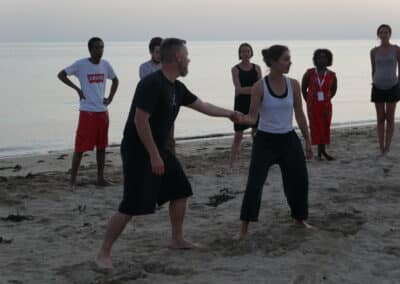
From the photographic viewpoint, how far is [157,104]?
17.1ft

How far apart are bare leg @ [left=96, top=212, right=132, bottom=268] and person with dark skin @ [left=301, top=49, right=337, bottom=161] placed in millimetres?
5589

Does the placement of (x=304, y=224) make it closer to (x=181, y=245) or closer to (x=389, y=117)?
(x=181, y=245)

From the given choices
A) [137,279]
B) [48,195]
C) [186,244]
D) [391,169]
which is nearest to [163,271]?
[137,279]

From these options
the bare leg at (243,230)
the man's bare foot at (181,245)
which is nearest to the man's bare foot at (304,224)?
the bare leg at (243,230)

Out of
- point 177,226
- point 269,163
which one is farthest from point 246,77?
point 177,226

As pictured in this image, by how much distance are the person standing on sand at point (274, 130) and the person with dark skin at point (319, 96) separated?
4.39 meters

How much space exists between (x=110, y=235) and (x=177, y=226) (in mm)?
702

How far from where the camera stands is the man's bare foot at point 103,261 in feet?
17.5

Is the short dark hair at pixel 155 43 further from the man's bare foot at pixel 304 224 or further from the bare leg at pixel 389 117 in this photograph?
the bare leg at pixel 389 117

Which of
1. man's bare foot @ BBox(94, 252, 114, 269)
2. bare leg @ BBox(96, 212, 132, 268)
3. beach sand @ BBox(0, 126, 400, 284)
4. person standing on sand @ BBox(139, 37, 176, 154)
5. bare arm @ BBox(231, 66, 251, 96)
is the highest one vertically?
person standing on sand @ BBox(139, 37, 176, 154)

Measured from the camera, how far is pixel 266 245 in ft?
19.3

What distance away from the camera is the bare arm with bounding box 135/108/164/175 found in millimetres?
5062

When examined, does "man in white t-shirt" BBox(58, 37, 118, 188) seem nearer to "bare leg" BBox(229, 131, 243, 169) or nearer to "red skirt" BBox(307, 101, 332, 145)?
"bare leg" BBox(229, 131, 243, 169)

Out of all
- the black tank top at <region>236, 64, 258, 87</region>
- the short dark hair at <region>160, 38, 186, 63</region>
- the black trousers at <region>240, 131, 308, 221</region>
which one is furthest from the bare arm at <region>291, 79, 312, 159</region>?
the black tank top at <region>236, 64, 258, 87</region>
